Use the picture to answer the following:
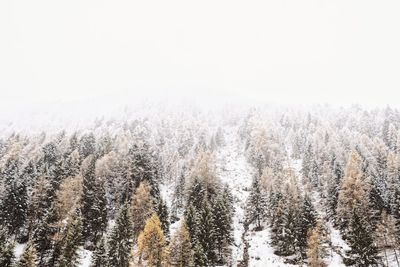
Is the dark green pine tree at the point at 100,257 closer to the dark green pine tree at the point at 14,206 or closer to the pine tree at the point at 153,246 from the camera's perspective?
the pine tree at the point at 153,246

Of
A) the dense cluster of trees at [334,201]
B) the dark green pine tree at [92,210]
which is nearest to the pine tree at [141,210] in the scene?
the dark green pine tree at [92,210]

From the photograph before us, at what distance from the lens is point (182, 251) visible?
172ft

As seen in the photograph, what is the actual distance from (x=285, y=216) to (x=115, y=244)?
30769 mm

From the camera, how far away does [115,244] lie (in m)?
54.4

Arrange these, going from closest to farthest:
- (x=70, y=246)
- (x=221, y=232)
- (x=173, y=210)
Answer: (x=70, y=246) → (x=221, y=232) → (x=173, y=210)

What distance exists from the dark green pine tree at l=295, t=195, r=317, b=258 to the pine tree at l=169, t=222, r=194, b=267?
21028 mm

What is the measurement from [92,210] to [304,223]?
38.4 m

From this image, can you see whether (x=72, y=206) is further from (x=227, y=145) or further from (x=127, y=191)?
(x=227, y=145)

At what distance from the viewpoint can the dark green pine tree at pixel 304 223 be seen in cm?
6278

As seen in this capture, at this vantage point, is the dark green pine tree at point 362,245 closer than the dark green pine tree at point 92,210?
Yes

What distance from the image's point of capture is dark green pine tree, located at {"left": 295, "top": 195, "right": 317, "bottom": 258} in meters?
62.8

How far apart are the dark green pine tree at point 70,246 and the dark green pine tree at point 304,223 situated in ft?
118

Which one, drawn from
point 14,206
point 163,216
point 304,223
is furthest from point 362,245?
point 14,206

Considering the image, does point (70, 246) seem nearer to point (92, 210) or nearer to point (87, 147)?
point (92, 210)
